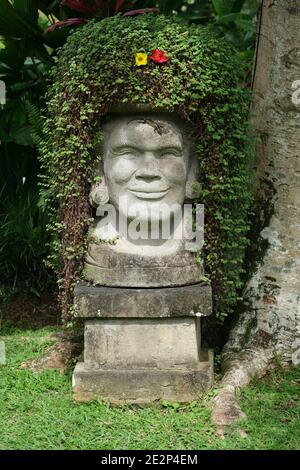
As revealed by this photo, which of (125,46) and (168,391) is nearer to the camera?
(125,46)

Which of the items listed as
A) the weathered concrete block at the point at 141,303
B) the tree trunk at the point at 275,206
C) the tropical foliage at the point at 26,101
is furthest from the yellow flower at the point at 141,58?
the tropical foliage at the point at 26,101

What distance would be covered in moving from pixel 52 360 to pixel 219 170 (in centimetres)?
169

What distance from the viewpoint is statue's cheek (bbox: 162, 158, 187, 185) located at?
12.9 feet

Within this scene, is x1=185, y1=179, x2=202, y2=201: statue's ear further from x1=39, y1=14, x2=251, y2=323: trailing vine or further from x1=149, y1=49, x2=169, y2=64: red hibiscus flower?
x1=149, y1=49, x2=169, y2=64: red hibiscus flower

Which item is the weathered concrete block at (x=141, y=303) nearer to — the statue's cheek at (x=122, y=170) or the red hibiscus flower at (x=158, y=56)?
the statue's cheek at (x=122, y=170)

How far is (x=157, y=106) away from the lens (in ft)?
12.3

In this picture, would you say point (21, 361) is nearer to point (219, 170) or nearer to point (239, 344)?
point (239, 344)

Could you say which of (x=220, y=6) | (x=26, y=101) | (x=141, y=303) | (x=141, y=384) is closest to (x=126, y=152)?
(x=141, y=303)

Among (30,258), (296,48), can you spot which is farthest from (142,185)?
(30,258)

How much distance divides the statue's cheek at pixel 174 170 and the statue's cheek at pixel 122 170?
7.0 inches

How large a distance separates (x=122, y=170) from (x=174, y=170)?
0.94 feet

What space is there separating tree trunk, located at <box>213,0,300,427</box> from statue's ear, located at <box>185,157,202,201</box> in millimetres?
573

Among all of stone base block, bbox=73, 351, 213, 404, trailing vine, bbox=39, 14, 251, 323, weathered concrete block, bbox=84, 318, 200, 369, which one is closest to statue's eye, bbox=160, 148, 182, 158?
trailing vine, bbox=39, 14, 251, 323

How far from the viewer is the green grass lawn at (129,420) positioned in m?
3.62
